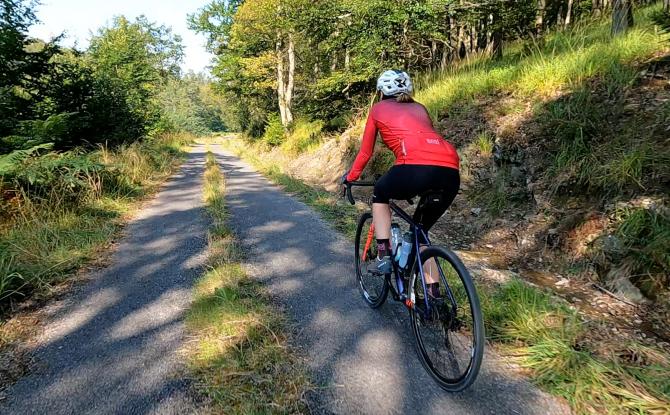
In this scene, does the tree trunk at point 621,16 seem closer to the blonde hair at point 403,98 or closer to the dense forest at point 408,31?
the dense forest at point 408,31

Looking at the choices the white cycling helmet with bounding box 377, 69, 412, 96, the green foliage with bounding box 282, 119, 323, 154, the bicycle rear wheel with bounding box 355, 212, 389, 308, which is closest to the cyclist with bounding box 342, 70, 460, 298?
the white cycling helmet with bounding box 377, 69, 412, 96

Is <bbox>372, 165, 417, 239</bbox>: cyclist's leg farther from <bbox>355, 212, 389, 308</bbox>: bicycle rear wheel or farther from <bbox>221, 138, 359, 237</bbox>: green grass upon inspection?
<bbox>221, 138, 359, 237</bbox>: green grass

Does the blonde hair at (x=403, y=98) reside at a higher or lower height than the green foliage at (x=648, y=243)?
higher

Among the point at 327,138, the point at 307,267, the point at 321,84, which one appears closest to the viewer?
the point at 307,267

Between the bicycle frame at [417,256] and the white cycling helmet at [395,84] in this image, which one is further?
the white cycling helmet at [395,84]

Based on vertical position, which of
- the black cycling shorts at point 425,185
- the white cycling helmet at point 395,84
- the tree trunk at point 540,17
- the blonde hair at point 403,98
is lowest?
the black cycling shorts at point 425,185

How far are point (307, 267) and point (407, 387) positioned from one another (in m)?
2.41

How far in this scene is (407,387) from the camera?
2.47 meters

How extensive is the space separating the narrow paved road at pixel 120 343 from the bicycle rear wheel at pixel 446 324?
5.16 ft

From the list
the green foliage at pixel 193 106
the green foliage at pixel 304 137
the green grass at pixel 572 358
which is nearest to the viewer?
the green grass at pixel 572 358

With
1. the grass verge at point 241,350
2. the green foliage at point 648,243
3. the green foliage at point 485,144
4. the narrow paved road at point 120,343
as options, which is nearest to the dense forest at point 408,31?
the green foliage at point 485,144

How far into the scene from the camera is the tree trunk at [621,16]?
565 centimetres

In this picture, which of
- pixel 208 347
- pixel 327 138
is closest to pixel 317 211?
pixel 208 347

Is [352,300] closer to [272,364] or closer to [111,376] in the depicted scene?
[272,364]
